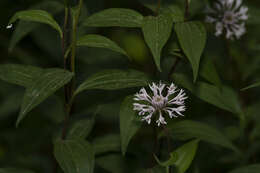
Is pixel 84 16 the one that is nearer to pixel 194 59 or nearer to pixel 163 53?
pixel 163 53

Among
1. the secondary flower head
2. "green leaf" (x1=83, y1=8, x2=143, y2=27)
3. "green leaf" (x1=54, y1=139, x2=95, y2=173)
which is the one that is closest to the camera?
"green leaf" (x1=54, y1=139, x2=95, y2=173)

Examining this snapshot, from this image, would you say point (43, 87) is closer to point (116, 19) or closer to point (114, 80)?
point (114, 80)

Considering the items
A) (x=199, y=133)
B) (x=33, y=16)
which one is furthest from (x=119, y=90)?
(x=33, y=16)

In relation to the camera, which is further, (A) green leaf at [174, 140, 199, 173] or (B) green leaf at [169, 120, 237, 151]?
(B) green leaf at [169, 120, 237, 151]

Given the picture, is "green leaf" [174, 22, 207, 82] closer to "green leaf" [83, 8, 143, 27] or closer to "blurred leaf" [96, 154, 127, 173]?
"green leaf" [83, 8, 143, 27]

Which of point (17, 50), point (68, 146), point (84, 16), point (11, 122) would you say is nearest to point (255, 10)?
point (84, 16)

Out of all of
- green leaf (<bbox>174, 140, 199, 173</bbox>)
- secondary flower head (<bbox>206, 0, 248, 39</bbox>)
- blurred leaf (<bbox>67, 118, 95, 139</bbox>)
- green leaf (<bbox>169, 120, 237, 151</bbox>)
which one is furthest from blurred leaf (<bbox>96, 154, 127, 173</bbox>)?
secondary flower head (<bbox>206, 0, 248, 39</bbox>)

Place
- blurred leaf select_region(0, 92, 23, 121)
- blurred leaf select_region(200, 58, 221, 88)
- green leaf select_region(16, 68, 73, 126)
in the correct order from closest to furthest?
green leaf select_region(16, 68, 73, 126), blurred leaf select_region(200, 58, 221, 88), blurred leaf select_region(0, 92, 23, 121)
